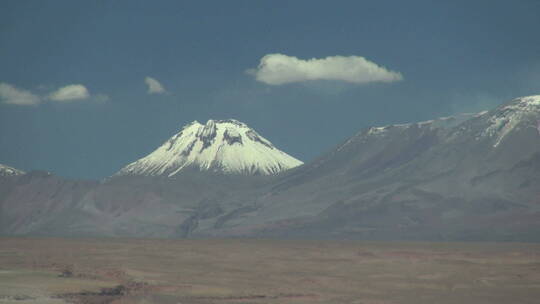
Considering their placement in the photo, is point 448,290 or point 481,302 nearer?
point 481,302

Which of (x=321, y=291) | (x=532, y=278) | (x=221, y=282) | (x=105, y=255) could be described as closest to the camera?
(x=321, y=291)

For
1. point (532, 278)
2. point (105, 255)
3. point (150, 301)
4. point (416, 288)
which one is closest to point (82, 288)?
point (150, 301)

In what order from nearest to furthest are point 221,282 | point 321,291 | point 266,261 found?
1. point 321,291
2. point 221,282
3. point 266,261

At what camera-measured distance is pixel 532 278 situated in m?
115

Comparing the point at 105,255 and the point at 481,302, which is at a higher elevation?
the point at 105,255

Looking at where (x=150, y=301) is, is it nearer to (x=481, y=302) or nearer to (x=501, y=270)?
(x=481, y=302)

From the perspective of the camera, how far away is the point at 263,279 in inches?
4301

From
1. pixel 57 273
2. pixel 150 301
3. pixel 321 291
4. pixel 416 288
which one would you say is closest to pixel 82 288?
pixel 150 301

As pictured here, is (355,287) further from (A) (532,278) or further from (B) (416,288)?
(A) (532,278)

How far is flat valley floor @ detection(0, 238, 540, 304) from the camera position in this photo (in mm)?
88500

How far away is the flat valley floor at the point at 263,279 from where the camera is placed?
290 ft

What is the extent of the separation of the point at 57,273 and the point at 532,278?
5940 centimetres

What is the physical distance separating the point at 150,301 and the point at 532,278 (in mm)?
54197

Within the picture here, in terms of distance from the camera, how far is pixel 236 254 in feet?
559
